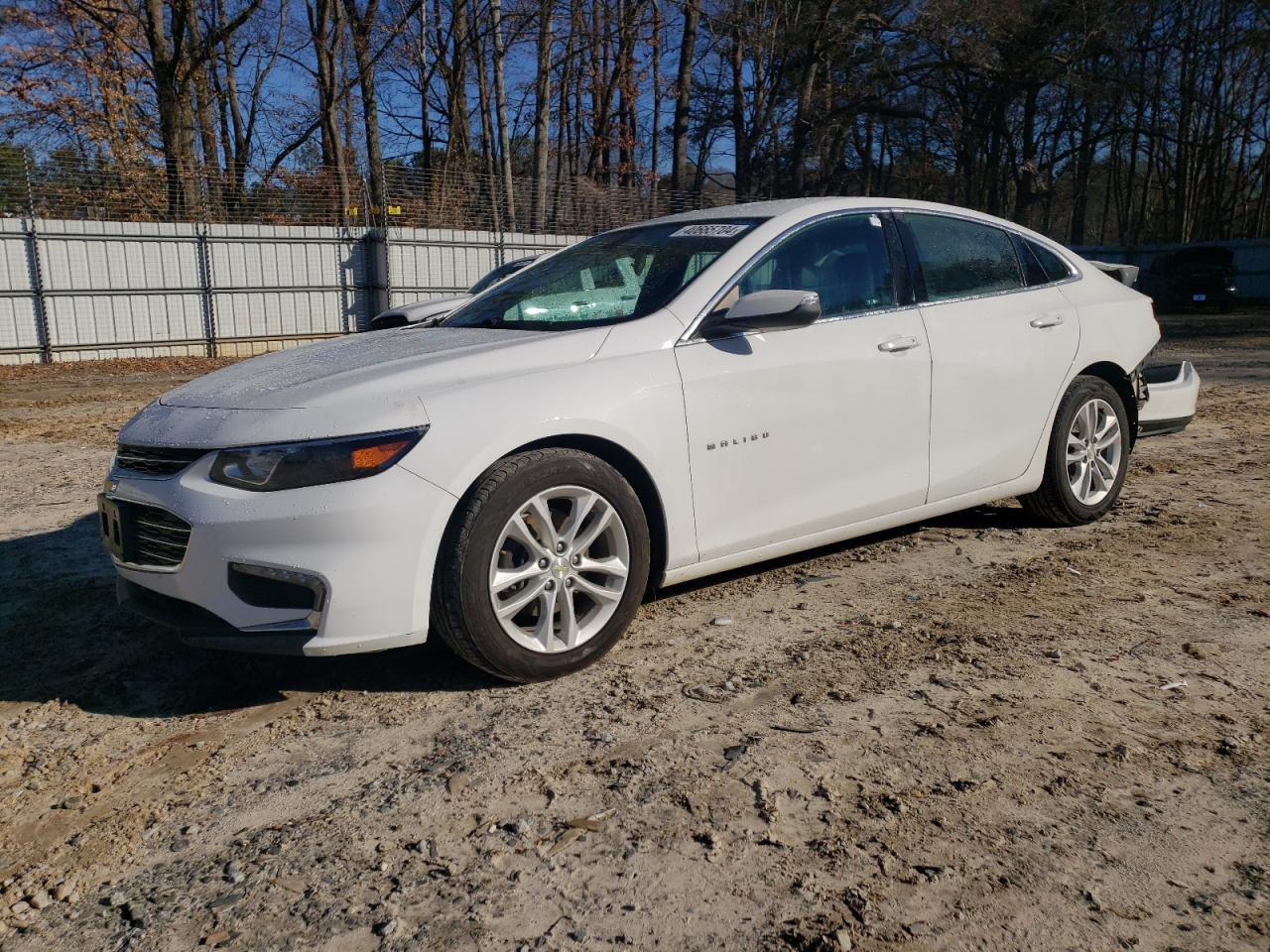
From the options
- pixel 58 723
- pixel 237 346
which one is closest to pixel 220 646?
pixel 58 723

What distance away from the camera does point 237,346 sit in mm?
20016

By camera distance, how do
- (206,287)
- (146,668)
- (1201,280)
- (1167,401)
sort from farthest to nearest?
(1201,280) < (206,287) < (1167,401) < (146,668)

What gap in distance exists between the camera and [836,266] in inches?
171

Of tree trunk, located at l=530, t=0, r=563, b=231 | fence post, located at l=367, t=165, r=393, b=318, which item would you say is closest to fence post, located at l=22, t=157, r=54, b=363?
fence post, located at l=367, t=165, r=393, b=318

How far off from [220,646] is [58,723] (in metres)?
0.61

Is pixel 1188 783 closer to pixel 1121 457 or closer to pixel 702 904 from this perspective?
pixel 702 904

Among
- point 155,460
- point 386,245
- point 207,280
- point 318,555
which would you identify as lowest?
point 318,555

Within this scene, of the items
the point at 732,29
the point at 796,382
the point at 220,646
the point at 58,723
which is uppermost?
the point at 732,29

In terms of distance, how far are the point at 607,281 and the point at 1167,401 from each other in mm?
3484

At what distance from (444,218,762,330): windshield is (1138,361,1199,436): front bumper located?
9.22ft

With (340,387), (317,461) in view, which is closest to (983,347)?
(340,387)

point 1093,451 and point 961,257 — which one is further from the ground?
point 961,257

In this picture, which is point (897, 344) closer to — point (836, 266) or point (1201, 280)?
point (836, 266)

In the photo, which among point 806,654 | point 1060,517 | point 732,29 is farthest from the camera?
point 732,29
